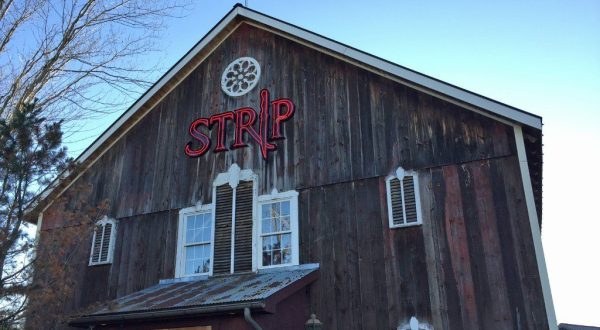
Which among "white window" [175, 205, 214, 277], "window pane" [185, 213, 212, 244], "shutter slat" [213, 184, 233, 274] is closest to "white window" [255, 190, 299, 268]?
"shutter slat" [213, 184, 233, 274]

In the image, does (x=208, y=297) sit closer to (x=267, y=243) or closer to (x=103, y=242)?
(x=267, y=243)

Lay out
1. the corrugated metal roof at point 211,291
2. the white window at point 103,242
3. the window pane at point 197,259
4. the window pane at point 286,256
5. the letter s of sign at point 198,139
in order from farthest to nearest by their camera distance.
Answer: the white window at point 103,242 → the letter s of sign at point 198,139 → the window pane at point 197,259 → the window pane at point 286,256 → the corrugated metal roof at point 211,291

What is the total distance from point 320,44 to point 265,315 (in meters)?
6.91

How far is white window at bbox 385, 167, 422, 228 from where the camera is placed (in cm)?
1134

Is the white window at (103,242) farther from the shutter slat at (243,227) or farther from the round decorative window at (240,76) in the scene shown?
the round decorative window at (240,76)

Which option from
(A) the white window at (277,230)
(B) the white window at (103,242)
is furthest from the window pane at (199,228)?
(B) the white window at (103,242)

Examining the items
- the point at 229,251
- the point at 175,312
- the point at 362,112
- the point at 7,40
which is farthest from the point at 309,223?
the point at 7,40

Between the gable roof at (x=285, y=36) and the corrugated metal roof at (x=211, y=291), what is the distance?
113 inches

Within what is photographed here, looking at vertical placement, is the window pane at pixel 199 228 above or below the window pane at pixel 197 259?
above

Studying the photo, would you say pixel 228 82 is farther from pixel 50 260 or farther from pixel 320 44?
pixel 50 260

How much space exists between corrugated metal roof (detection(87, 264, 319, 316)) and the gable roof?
9.42 ft

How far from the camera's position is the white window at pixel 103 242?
47.7 ft

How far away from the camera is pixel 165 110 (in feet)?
50.8

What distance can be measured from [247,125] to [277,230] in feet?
9.85
